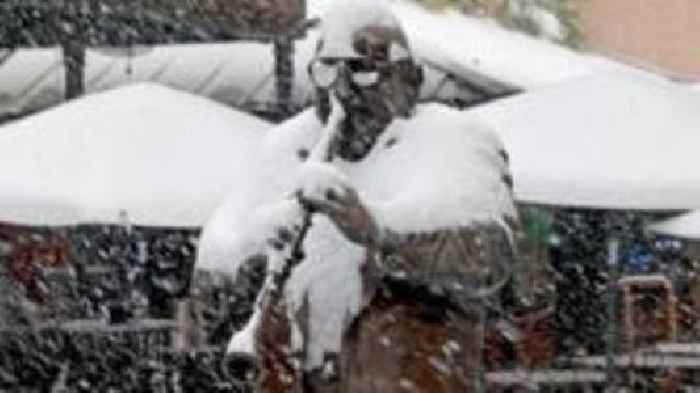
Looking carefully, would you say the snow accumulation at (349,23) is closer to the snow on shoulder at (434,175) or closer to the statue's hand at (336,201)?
the snow on shoulder at (434,175)

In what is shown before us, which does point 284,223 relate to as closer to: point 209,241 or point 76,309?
point 209,241

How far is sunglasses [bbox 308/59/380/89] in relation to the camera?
10.9 feet

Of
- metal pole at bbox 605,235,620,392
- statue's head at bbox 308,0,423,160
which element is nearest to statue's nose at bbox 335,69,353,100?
statue's head at bbox 308,0,423,160

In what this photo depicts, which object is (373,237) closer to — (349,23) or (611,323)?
(349,23)

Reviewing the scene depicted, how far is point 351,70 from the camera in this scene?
3.33 m

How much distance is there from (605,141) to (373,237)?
252 inches

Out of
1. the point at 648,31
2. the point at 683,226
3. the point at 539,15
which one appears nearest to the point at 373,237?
the point at 683,226

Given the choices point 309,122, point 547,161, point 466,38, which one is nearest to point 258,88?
point 466,38

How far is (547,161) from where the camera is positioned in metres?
9.25

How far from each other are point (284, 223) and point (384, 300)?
0.20 metres

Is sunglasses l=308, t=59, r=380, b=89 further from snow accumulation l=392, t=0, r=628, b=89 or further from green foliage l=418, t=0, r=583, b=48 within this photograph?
green foliage l=418, t=0, r=583, b=48

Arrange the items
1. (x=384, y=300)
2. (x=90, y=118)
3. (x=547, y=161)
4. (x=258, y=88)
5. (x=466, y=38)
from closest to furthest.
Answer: (x=384, y=300) < (x=547, y=161) < (x=90, y=118) < (x=258, y=88) < (x=466, y=38)

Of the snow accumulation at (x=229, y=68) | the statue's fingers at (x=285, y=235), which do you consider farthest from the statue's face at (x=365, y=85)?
the snow accumulation at (x=229, y=68)

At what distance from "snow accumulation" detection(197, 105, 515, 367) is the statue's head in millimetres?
35
